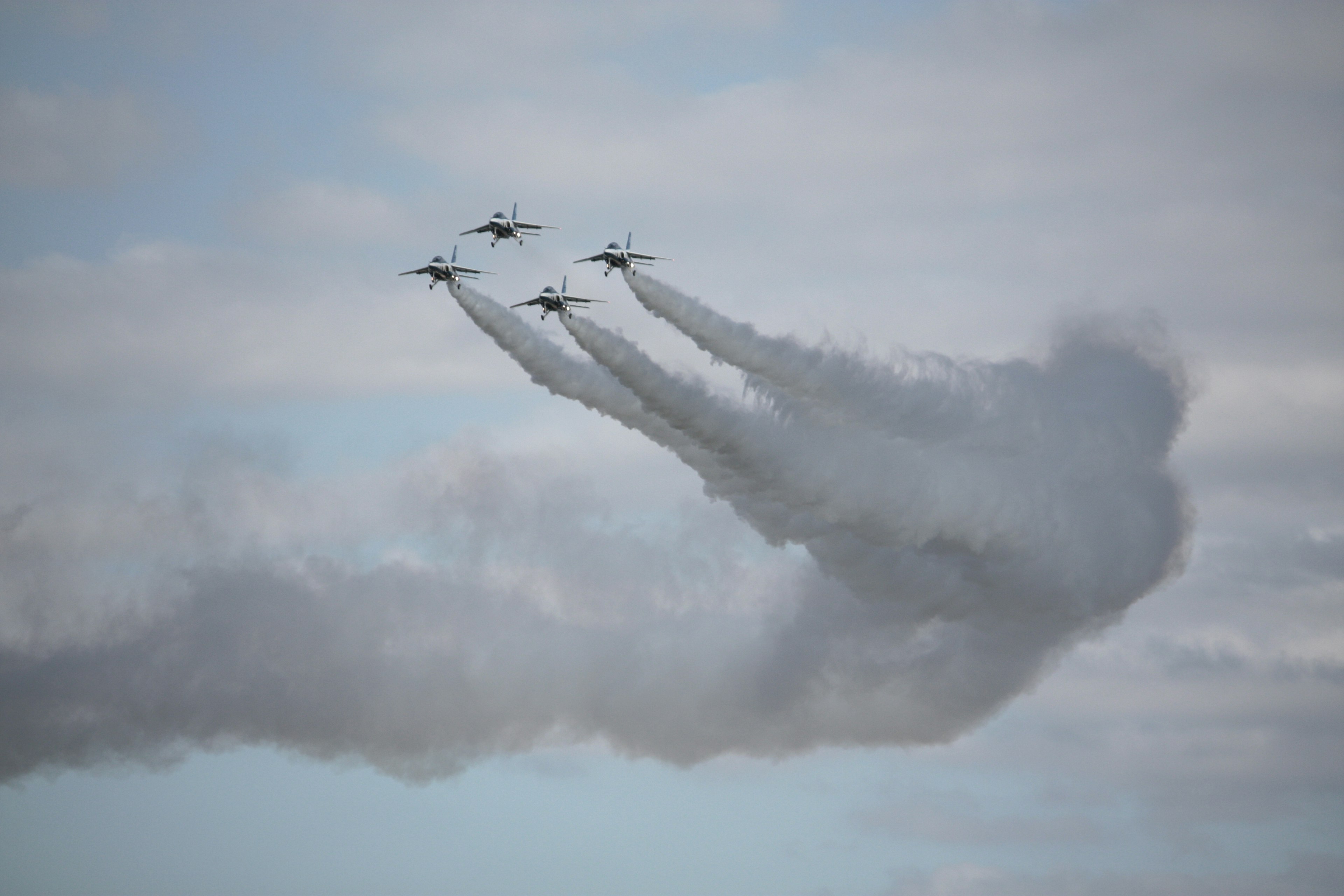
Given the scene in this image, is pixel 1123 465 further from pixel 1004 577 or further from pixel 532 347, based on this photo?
pixel 532 347

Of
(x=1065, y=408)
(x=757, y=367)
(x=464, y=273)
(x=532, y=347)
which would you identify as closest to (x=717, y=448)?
(x=757, y=367)

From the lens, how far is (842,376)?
7044 cm

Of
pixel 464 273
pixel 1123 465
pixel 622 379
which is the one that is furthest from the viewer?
pixel 1123 465

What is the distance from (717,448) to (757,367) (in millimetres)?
4076

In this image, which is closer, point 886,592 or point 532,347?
point 532,347

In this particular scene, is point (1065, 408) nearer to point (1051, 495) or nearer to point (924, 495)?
point (1051, 495)

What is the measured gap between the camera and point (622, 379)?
67.4 metres

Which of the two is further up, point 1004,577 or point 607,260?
point 607,260

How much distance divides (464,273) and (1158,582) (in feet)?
127

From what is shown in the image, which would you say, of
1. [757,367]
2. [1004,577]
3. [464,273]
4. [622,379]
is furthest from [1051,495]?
[464,273]

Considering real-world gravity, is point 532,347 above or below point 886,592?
above

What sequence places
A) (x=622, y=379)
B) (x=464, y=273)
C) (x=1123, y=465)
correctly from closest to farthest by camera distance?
(x=622, y=379) < (x=464, y=273) < (x=1123, y=465)


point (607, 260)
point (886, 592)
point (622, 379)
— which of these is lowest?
point (886, 592)

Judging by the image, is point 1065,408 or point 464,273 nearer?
point 464,273
